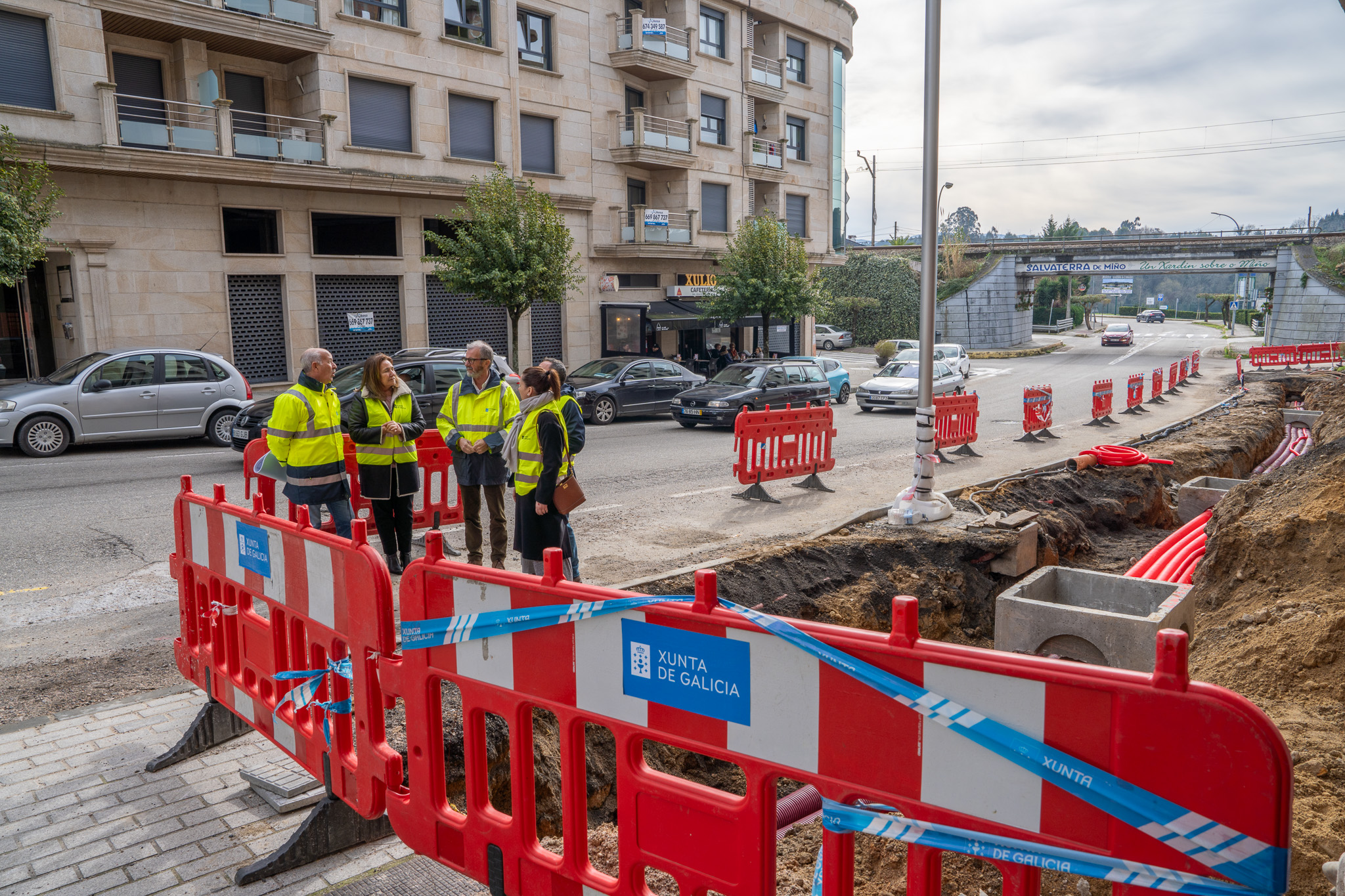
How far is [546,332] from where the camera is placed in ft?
94.7

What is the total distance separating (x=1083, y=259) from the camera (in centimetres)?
6084

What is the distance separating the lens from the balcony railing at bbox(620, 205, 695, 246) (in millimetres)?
30578

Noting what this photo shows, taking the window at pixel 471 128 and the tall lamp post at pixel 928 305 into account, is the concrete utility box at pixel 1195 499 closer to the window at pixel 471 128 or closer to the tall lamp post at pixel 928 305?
the tall lamp post at pixel 928 305

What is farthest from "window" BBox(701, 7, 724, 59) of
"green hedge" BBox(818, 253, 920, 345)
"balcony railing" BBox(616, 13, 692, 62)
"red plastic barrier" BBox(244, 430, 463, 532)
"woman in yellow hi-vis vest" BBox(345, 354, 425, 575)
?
"woman in yellow hi-vis vest" BBox(345, 354, 425, 575)

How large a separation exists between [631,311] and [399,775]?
93.9ft

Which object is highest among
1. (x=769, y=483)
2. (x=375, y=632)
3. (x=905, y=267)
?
(x=905, y=267)

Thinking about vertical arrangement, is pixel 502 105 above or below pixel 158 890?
above

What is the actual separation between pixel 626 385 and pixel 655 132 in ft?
43.5

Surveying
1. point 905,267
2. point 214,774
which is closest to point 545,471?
point 214,774

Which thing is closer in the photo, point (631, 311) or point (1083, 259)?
point (631, 311)

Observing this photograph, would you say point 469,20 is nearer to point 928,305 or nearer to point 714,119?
point 714,119

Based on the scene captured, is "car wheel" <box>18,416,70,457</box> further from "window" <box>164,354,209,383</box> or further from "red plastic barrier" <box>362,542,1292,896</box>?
"red plastic barrier" <box>362,542,1292,896</box>

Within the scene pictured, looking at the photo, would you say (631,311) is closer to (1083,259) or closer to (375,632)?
(375,632)

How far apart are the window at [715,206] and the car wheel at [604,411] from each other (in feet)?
48.4
